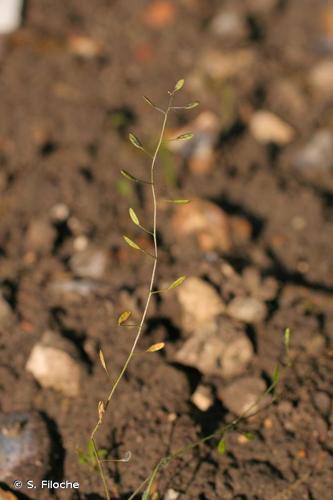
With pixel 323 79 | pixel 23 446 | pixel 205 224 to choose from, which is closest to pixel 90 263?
pixel 205 224

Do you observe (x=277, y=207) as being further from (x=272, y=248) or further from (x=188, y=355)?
(x=188, y=355)

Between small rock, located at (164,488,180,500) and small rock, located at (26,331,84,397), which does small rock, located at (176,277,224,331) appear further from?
small rock, located at (164,488,180,500)

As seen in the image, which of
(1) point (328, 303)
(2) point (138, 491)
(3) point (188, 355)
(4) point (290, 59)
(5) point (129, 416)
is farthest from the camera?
(4) point (290, 59)

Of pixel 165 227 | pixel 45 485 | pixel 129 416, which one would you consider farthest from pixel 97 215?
pixel 45 485

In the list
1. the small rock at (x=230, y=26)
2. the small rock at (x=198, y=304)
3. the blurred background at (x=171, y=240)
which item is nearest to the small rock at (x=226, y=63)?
the blurred background at (x=171, y=240)

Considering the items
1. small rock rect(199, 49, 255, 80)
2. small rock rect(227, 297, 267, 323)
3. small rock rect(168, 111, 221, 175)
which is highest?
small rock rect(199, 49, 255, 80)

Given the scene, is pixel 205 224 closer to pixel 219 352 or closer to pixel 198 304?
pixel 198 304

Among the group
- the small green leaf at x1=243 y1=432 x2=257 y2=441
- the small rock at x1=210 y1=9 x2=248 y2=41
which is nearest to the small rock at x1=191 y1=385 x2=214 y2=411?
the small green leaf at x1=243 y1=432 x2=257 y2=441
